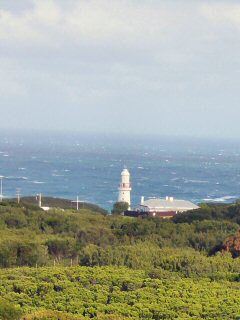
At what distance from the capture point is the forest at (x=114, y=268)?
853 inches

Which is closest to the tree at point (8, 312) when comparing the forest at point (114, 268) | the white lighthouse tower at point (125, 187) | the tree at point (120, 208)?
the forest at point (114, 268)

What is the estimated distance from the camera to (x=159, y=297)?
2275 centimetres

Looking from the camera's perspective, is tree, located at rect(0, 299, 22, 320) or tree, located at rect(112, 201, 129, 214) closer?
tree, located at rect(0, 299, 22, 320)

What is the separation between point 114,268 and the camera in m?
27.3

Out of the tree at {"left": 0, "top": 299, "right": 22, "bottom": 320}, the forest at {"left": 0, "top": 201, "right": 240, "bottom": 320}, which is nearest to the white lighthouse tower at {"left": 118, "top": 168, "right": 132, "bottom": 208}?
the forest at {"left": 0, "top": 201, "right": 240, "bottom": 320}

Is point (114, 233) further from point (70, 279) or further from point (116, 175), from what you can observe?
point (116, 175)

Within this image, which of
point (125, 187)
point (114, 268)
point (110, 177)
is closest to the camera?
point (114, 268)

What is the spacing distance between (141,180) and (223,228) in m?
66.9

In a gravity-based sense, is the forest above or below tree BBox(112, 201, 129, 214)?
below

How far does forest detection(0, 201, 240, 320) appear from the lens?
21.7 meters

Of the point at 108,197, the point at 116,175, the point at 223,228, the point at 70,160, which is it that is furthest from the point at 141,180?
the point at 223,228

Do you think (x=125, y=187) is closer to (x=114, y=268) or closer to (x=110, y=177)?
(x=114, y=268)

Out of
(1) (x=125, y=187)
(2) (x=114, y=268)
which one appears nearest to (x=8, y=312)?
(2) (x=114, y=268)

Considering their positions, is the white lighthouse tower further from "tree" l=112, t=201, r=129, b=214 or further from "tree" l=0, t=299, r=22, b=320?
"tree" l=0, t=299, r=22, b=320
